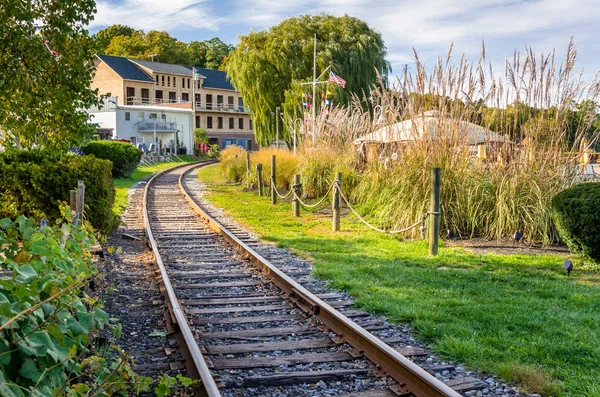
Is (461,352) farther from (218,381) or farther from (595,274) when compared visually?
(595,274)

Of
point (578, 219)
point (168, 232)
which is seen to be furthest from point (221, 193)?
point (578, 219)

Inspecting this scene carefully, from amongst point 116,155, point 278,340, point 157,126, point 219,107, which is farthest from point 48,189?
point 219,107

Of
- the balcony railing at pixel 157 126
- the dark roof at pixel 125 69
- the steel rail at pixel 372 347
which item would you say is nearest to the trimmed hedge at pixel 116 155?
the steel rail at pixel 372 347

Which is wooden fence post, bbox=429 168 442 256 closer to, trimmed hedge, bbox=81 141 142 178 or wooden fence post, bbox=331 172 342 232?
wooden fence post, bbox=331 172 342 232

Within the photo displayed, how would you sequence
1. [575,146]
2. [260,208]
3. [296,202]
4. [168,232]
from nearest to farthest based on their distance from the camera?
[575,146] → [168,232] → [296,202] → [260,208]

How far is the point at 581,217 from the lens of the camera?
297 inches

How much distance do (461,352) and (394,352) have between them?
59 centimetres

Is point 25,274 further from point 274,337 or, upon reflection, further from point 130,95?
point 130,95

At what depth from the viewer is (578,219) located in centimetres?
764

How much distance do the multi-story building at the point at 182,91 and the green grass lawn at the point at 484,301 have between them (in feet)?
201

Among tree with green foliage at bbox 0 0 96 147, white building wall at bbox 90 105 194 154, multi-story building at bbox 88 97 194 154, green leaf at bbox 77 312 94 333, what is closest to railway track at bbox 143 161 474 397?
green leaf at bbox 77 312 94 333

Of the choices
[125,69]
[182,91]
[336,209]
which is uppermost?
[125,69]

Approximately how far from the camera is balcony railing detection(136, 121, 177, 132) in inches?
2286

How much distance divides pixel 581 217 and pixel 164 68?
70.7 m
